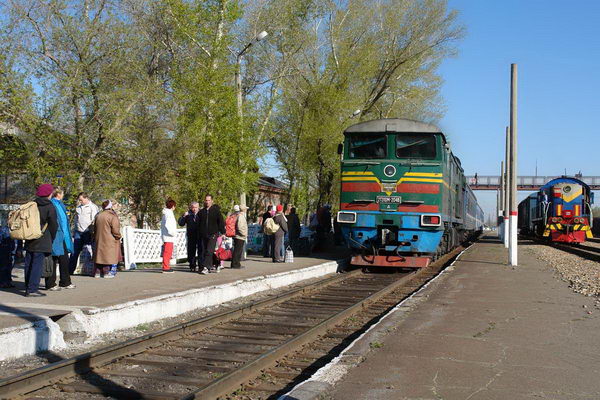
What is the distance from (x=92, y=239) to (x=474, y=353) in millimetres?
8662

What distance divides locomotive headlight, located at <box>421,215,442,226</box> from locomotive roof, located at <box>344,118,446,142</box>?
2.34 m

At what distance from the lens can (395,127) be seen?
59.8 feet

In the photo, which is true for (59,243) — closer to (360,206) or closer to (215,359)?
(215,359)

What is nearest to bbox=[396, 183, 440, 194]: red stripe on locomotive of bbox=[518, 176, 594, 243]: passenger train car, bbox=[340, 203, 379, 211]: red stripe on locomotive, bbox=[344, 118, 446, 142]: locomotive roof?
bbox=[340, 203, 379, 211]: red stripe on locomotive

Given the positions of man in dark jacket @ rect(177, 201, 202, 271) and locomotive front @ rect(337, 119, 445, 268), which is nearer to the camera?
man in dark jacket @ rect(177, 201, 202, 271)

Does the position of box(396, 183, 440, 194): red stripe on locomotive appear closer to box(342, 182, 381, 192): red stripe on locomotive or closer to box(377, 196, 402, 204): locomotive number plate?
box(377, 196, 402, 204): locomotive number plate

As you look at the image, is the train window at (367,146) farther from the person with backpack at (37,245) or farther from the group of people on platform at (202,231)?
the person with backpack at (37,245)

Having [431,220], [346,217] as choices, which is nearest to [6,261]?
[346,217]

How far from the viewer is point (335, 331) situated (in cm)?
934

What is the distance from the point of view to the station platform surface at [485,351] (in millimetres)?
5859

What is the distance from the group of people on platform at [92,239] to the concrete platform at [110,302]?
1.01 feet

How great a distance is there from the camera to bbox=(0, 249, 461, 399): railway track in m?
5.92

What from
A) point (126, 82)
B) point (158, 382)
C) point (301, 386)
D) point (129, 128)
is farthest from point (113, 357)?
point (126, 82)

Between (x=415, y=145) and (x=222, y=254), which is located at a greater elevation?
(x=415, y=145)
